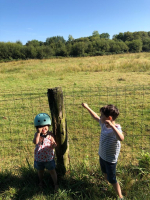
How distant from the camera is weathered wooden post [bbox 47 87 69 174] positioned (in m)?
2.37

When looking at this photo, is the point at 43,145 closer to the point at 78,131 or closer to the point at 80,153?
the point at 80,153

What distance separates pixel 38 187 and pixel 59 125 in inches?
39.4

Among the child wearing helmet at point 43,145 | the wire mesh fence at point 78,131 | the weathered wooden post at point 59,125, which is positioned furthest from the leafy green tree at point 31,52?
the child wearing helmet at point 43,145

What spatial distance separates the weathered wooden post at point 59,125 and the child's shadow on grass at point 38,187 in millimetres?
222

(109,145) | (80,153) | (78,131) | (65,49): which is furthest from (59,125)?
(65,49)

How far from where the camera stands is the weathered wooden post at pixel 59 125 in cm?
237

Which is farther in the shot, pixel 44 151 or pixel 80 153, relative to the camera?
pixel 80 153

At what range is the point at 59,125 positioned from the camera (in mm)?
2480

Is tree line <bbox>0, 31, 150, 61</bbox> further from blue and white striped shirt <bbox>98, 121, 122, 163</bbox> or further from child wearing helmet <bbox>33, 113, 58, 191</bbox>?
blue and white striped shirt <bbox>98, 121, 122, 163</bbox>

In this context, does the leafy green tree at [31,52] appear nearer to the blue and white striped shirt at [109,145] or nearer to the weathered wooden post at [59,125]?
the weathered wooden post at [59,125]

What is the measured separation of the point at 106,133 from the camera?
82.1 inches

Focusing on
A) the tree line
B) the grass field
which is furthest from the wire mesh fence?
the tree line

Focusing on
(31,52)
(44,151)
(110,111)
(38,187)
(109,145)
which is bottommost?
(38,187)

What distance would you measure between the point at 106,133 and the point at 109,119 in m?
0.19
